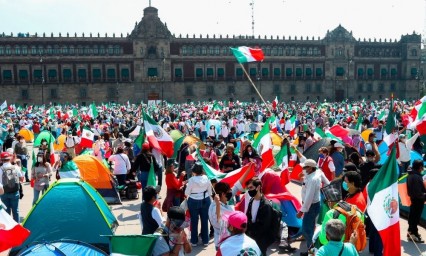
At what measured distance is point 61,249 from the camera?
5168mm

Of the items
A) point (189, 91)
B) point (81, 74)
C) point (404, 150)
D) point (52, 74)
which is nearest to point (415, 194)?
point (404, 150)

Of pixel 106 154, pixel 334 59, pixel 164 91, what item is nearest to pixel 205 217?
pixel 106 154

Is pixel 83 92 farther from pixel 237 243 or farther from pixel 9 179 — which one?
pixel 237 243

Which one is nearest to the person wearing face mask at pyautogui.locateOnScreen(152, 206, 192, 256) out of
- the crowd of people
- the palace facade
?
the crowd of people

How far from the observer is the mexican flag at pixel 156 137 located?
10.0 meters

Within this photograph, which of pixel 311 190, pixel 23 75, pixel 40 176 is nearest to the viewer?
pixel 311 190

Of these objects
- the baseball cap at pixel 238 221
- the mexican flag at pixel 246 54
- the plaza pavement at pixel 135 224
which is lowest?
the plaza pavement at pixel 135 224

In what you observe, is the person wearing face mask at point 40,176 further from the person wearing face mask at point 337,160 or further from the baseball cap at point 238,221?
the baseball cap at point 238,221

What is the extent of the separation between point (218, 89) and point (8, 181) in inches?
2041

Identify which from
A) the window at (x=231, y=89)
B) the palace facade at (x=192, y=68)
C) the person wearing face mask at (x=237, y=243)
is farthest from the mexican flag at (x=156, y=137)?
the window at (x=231, y=89)

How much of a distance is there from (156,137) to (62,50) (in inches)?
1902

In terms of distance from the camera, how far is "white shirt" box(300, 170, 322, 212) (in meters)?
6.47

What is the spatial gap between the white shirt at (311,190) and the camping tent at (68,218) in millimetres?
3020

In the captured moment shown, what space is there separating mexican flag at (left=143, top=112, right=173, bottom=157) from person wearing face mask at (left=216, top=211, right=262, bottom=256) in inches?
230
